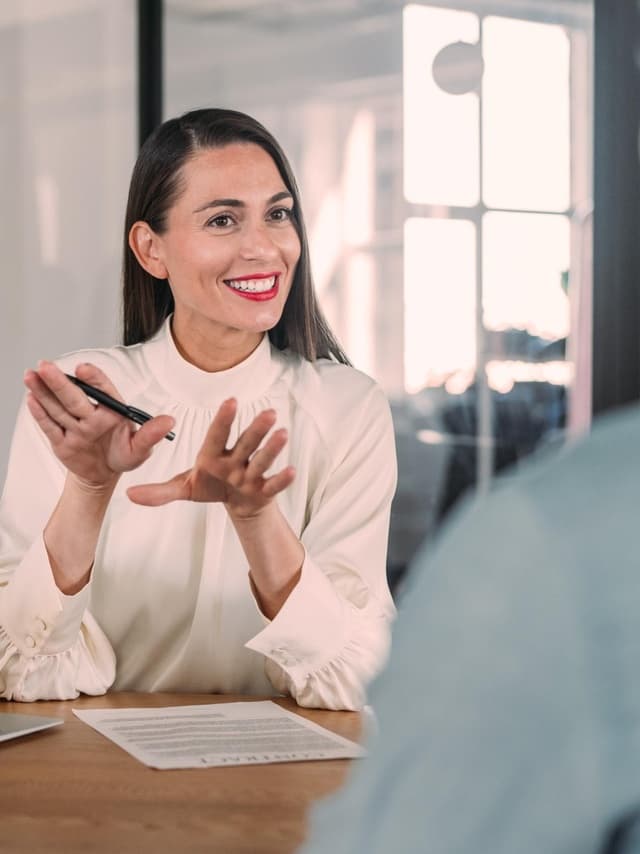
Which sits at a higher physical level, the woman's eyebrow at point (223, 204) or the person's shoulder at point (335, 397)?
the woman's eyebrow at point (223, 204)

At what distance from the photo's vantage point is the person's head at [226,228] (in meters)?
2.14

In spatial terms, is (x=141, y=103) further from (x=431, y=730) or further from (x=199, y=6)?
(x=431, y=730)

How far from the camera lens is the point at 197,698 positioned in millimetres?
1673

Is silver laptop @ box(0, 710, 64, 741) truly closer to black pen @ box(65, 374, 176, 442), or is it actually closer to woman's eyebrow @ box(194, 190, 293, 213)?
black pen @ box(65, 374, 176, 442)

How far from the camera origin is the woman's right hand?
1567 millimetres

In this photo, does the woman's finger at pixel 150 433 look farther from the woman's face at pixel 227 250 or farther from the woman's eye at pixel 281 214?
the woman's eye at pixel 281 214

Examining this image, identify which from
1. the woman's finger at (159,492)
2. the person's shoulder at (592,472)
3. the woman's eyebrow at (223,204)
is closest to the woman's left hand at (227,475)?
the woman's finger at (159,492)

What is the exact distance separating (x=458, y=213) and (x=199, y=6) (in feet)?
3.91

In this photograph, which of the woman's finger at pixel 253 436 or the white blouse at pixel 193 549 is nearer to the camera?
the woman's finger at pixel 253 436

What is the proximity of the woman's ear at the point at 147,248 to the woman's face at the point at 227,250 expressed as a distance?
0.04m

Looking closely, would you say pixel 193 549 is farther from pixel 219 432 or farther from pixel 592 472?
pixel 592 472

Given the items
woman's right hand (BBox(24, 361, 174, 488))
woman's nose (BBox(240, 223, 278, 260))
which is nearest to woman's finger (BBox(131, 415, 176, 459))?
woman's right hand (BBox(24, 361, 174, 488))

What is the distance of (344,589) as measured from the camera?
1.89 meters

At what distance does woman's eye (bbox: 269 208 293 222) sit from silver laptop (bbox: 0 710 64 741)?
3.35 ft
